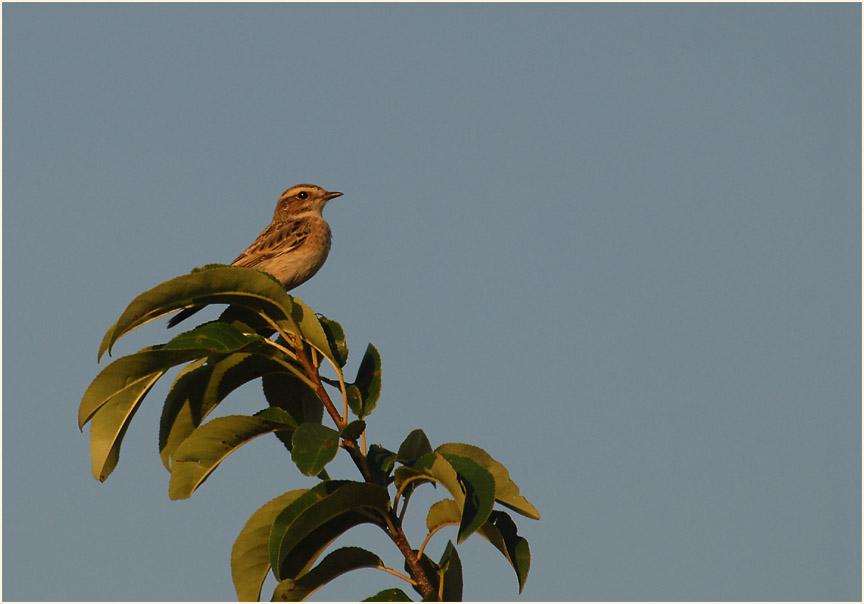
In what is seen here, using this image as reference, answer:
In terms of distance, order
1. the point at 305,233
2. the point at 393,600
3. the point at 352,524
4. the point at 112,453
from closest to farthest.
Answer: the point at 393,600 → the point at 352,524 → the point at 112,453 → the point at 305,233

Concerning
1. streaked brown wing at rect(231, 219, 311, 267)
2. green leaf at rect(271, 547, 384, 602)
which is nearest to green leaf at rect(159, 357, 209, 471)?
green leaf at rect(271, 547, 384, 602)

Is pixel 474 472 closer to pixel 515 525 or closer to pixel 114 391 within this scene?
pixel 515 525

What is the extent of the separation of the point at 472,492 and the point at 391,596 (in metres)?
0.69

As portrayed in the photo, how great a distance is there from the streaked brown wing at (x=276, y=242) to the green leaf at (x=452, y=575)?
7.53 meters

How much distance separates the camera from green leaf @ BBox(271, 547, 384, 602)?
5.67 metres

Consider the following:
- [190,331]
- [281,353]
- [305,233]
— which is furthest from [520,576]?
[305,233]

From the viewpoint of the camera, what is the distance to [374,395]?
586cm

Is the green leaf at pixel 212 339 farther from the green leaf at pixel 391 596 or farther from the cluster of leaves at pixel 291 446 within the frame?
the green leaf at pixel 391 596

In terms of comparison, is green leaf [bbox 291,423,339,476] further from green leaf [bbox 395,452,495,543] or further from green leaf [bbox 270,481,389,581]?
green leaf [bbox 395,452,495,543]

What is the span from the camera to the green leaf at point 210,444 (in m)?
5.71

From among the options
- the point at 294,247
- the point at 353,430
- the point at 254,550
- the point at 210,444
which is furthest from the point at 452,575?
the point at 294,247

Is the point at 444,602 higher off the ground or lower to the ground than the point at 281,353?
lower

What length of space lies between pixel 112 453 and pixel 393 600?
201 centimetres

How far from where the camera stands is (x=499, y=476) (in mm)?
5719
